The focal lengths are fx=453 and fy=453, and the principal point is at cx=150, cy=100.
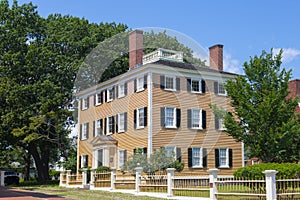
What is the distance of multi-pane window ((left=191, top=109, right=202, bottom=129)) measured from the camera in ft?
102

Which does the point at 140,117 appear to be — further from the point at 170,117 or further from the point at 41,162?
the point at 41,162

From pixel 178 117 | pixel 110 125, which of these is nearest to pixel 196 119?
pixel 178 117

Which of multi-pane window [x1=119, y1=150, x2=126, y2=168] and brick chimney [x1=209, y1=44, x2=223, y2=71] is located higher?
brick chimney [x1=209, y1=44, x2=223, y2=71]

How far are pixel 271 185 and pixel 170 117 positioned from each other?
1575 centimetres

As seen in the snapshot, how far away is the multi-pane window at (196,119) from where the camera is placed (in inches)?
1224

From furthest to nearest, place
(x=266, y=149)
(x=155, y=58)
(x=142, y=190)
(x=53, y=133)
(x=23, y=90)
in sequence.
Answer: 1. (x=53, y=133)
2. (x=23, y=90)
3. (x=155, y=58)
4. (x=142, y=190)
5. (x=266, y=149)

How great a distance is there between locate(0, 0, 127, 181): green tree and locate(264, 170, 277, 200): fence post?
2553 centimetres

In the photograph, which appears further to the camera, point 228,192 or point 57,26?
point 57,26

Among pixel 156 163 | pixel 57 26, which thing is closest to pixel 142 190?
pixel 156 163

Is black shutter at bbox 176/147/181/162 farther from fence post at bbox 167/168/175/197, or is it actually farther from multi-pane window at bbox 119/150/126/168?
fence post at bbox 167/168/175/197

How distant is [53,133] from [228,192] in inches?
1051

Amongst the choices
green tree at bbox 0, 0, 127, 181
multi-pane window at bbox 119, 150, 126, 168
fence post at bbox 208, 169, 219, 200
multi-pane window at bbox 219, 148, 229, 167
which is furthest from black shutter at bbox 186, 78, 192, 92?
fence post at bbox 208, 169, 219, 200

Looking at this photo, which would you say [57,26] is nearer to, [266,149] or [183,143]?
[183,143]

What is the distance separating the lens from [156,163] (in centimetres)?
2572
